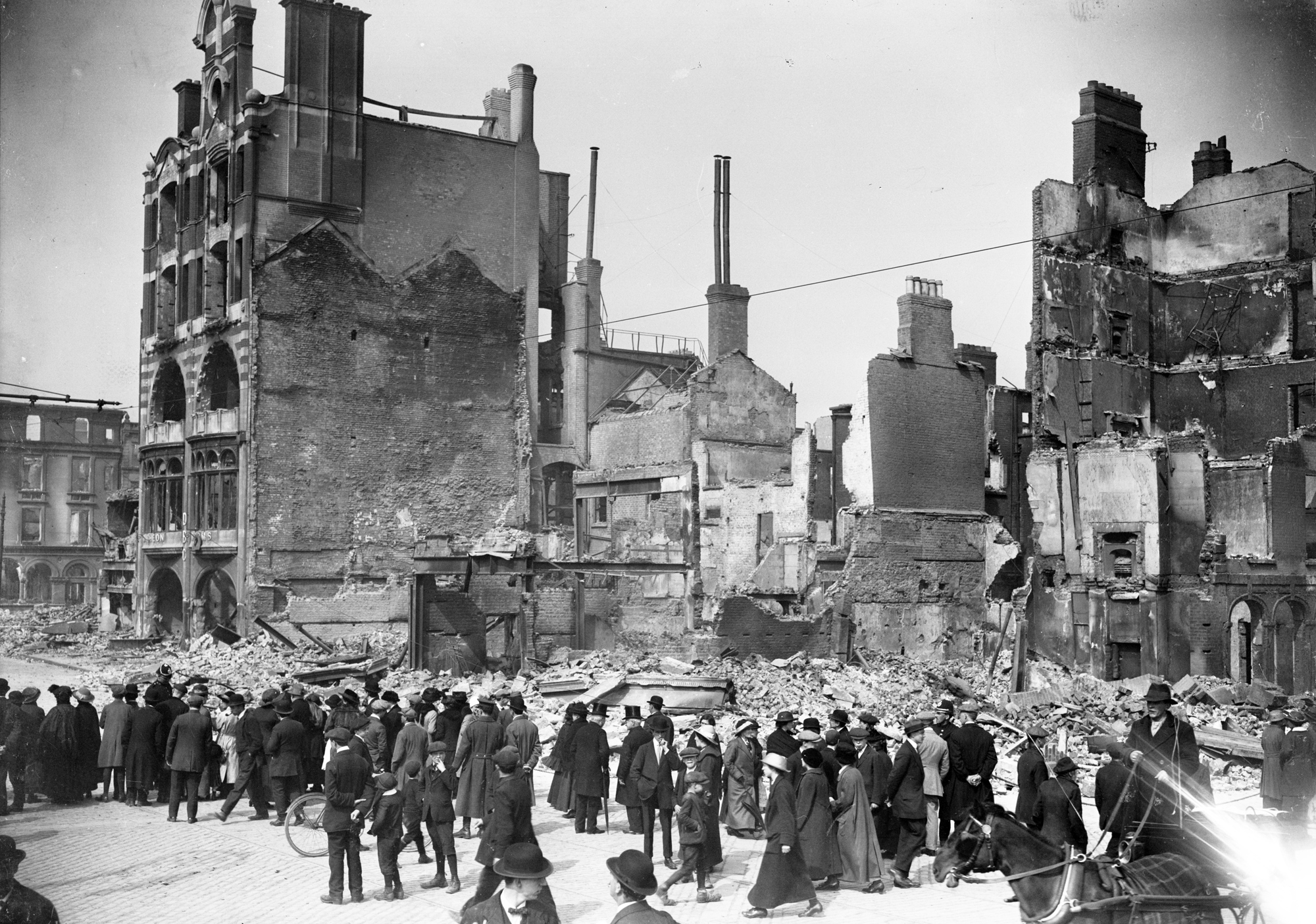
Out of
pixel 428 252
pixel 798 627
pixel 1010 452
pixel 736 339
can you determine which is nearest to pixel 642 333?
pixel 736 339

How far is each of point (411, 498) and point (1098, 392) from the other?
18.4 metres

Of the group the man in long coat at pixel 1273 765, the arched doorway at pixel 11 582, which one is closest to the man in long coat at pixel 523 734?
the man in long coat at pixel 1273 765

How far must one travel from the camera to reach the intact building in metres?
60.1

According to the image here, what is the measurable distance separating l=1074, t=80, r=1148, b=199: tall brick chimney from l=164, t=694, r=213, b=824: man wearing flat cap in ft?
90.4

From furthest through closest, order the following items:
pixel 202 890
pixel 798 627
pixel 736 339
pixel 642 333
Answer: pixel 642 333, pixel 736 339, pixel 798 627, pixel 202 890

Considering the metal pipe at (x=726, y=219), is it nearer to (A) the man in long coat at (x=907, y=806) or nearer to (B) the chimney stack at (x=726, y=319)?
(B) the chimney stack at (x=726, y=319)

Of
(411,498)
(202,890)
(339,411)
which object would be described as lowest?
(202,890)

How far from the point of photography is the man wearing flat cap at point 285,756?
492 inches

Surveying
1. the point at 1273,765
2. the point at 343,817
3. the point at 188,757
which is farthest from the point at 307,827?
the point at 1273,765

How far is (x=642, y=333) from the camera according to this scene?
47188mm

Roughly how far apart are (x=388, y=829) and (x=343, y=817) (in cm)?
36

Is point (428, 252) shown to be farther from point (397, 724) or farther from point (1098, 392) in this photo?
point (397, 724)

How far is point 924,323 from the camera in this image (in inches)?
1186

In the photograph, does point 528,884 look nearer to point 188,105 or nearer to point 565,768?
point 565,768
